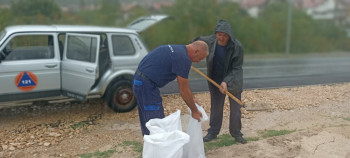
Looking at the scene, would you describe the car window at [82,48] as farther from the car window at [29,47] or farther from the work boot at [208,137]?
the work boot at [208,137]

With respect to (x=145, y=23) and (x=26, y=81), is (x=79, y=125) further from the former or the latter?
(x=145, y=23)

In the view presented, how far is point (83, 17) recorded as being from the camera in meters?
17.5

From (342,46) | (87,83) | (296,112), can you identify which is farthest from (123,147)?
(342,46)

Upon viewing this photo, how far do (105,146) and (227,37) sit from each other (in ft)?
7.80

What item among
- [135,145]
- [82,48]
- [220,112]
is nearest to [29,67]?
[82,48]

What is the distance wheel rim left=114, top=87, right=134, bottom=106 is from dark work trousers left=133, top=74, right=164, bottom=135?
2.65m

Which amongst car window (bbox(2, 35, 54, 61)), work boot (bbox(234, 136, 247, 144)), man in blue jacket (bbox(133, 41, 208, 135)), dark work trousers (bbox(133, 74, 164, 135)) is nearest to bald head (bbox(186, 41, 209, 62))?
man in blue jacket (bbox(133, 41, 208, 135))

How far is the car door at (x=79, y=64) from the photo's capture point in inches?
239

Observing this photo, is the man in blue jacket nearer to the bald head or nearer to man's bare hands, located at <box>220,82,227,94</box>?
the bald head

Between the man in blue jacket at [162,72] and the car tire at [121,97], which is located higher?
the man in blue jacket at [162,72]

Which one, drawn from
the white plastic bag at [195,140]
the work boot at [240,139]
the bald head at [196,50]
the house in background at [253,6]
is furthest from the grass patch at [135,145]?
the house in background at [253,6]

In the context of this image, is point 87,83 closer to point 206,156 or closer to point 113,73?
point 113,73

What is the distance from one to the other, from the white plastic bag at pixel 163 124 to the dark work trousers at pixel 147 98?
14 centimetres

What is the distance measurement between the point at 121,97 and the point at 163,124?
9.54ft
